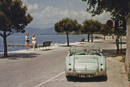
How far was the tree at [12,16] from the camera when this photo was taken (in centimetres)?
2091

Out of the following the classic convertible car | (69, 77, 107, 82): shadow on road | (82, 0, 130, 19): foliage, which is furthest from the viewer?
(82, 0, 130, 19): foliage

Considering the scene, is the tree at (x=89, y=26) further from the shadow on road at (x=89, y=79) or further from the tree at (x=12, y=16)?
the shadow on road at (x=89, y=79)

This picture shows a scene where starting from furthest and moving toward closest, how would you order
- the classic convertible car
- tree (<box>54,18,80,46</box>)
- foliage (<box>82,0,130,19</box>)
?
tree (<box>54,18,80,46</box>)
foliage (<box>82,0,130,19</box>)
the classic convertible car

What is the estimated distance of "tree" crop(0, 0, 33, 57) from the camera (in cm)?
2091

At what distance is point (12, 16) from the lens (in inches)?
845

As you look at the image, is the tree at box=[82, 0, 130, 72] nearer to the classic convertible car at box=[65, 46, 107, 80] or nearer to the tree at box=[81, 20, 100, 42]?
the classic convertible car at box=[65, 46, 107, 80]

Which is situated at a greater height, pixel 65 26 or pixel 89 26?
pixel 89 26

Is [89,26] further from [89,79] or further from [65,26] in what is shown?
[89,79]

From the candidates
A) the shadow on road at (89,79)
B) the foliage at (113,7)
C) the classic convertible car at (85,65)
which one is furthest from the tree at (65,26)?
the shadow on road at (89,79)

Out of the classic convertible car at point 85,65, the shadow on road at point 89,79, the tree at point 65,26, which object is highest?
the tree at point 65,26

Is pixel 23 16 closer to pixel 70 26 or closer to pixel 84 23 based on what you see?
pixel 70 26

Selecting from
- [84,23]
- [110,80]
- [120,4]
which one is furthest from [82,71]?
[84,23]

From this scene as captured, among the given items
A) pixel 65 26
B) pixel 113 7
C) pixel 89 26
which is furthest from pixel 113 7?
pixel 89 26

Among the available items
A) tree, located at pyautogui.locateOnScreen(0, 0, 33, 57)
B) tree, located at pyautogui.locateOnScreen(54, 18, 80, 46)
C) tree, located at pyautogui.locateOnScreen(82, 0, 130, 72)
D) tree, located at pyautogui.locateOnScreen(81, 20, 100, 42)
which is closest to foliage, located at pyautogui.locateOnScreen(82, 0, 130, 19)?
tree, located at pyautogui.locateOnScreen(82, 0, 130, 72)
